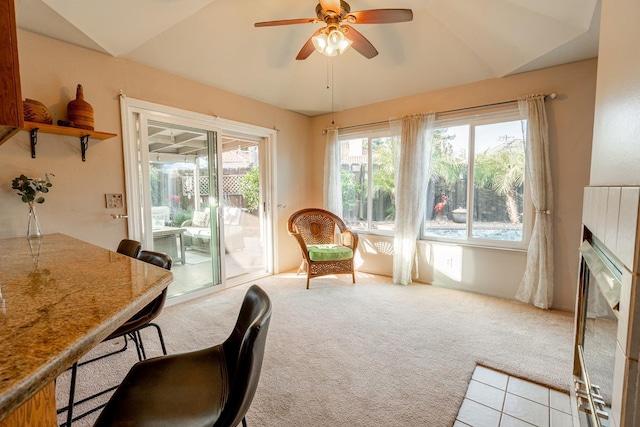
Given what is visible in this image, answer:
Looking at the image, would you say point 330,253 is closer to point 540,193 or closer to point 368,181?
point 368,181

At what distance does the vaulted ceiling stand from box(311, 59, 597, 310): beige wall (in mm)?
144

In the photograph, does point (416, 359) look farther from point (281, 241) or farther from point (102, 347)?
point (281, 241)

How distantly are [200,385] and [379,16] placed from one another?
2.40m

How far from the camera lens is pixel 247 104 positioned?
12.3 feet

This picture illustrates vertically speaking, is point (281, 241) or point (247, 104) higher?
point (247, 104)

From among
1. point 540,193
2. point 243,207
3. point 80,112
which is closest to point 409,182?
point 540,193

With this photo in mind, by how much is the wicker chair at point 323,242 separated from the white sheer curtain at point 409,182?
2.02ft

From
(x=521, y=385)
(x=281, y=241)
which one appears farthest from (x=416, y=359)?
(x=281, y=241)

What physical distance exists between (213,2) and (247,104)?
1290 mm

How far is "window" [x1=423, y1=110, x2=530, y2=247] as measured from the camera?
3152 millimetres

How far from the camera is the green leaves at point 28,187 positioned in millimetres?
2041

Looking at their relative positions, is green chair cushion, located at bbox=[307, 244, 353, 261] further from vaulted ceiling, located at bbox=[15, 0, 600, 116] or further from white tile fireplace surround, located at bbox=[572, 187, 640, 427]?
white tile fireplace surround, located at bbox=[572, 187, 640, 427]

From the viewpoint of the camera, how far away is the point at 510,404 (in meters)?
1.66

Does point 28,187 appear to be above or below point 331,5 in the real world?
below
